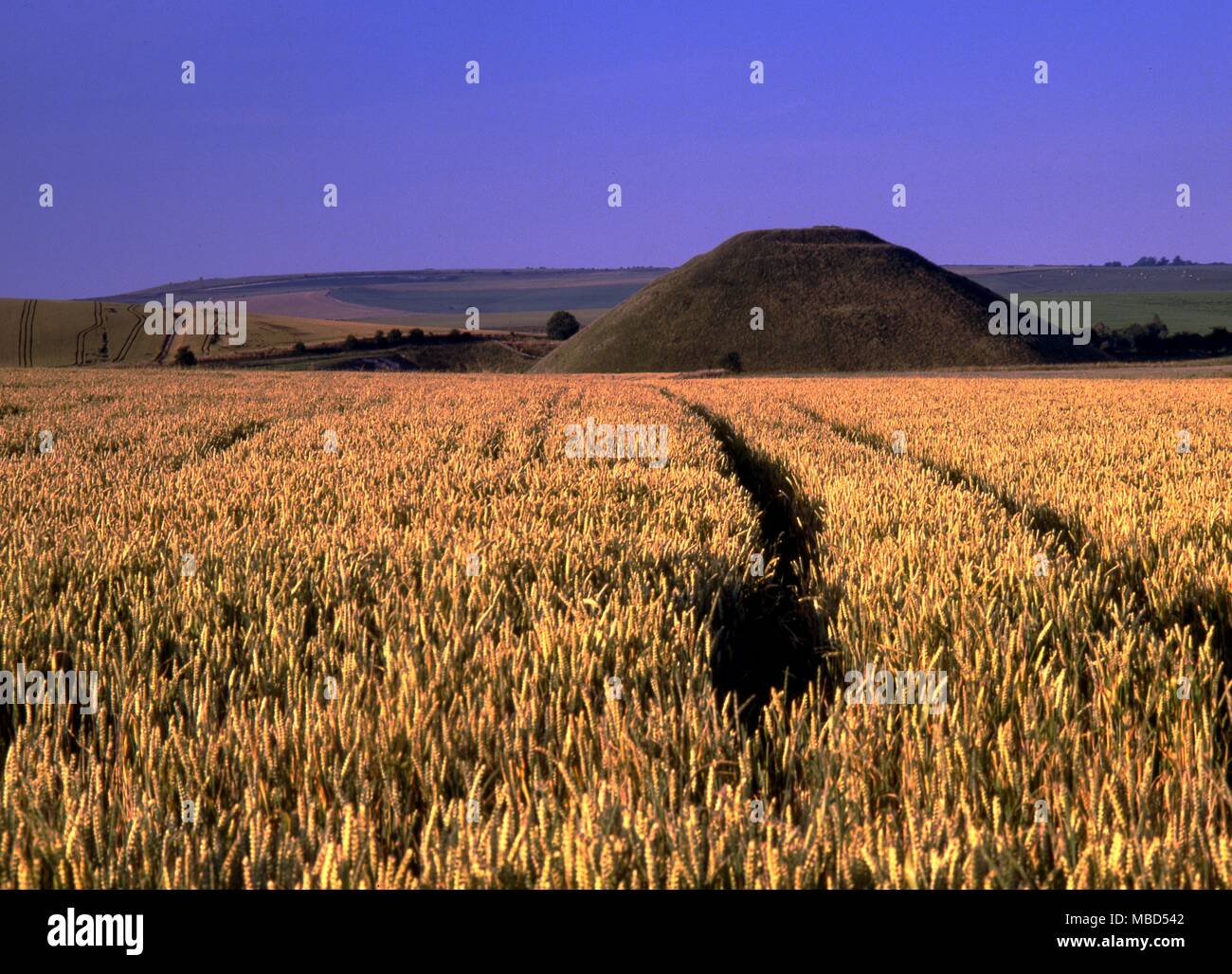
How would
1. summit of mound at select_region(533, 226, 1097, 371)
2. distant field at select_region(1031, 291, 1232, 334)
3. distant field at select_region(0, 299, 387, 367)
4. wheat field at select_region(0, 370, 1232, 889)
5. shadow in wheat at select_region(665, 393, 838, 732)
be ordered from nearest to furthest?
wheat field at select_region(0, 370, 1232, 889) → shadow in wheat at select_region(665, 393, 838, 732) → distant field at select_region(0, 299, 387, 367) → summit of mound at select_region(533, 226, 1097, 371) → distant field at select_region(1031, 291, 1232, 334)

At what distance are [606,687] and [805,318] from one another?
105m

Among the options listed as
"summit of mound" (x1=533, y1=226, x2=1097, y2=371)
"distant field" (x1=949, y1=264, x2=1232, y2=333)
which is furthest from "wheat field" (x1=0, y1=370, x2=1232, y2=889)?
"distant field" (x1=949, y1=264, x2=1232, y2=333)

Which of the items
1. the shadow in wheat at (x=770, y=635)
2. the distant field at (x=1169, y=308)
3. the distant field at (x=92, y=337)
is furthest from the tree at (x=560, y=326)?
the shadow in wheat at (x=770, y=635)

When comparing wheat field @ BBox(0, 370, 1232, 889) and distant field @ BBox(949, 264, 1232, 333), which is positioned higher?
distant field @ BBox(949, 264, 1232, 333)

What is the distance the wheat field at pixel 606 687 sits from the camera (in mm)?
1949

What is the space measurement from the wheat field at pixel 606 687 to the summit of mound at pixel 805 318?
9249 centimetres

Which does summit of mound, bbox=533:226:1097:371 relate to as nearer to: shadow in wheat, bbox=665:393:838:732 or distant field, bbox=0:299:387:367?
distant field, bbox=0:299:387:367

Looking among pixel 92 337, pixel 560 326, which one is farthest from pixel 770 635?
pixel 560 326

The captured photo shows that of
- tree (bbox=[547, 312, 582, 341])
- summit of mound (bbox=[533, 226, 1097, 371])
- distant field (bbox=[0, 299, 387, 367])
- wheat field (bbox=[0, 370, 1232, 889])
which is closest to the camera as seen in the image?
wheat field (bbox=[0, 370, 1232, 889])

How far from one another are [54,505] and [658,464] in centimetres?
450

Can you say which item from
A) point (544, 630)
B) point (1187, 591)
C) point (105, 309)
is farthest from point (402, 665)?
point (105, 309)

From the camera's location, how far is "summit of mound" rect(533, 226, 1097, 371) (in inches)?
3861

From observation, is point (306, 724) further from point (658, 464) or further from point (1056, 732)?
point (658, 464)

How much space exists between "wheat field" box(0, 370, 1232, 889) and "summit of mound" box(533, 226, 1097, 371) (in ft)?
303
